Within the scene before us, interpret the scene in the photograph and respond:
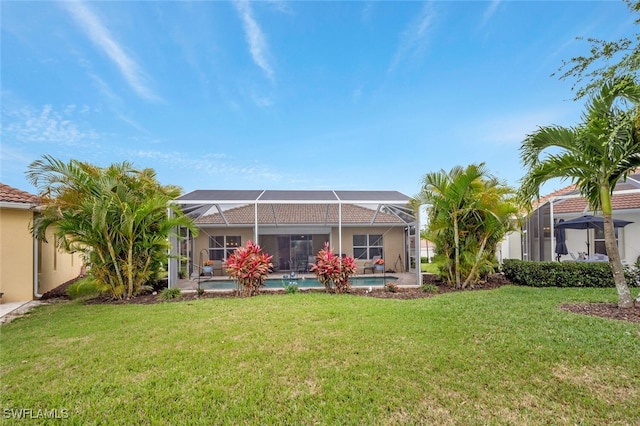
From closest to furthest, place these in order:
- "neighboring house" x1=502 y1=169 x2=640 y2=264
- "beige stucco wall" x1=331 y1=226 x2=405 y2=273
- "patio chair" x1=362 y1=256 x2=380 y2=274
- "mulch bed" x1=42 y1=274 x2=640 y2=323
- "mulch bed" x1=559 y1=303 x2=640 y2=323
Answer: "mulch bed" x1=559 y1=303 x2=640 y2=323
"mulch bed" x1=42 y1=274 x2=640 y2=323
"neighboring house" x1=502 y1=169 x2=640 y2=264
"patio chair" x1=362 y1=256 x2=380 y2=274
"beige stucco wall" x1=331 y1=226 x2=405 y2=273

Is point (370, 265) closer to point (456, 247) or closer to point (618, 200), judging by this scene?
point (456, 247)

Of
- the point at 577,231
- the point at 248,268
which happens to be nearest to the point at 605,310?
the point at 248,268

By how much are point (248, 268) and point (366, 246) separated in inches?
450

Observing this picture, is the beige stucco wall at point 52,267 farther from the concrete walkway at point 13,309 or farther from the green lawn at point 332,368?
the green lawn at point 332,368

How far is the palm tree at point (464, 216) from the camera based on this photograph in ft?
35.2

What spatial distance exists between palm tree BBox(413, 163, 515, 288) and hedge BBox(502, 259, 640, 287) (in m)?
1.43

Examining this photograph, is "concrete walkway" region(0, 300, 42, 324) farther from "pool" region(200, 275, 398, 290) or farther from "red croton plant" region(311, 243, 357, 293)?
"red croton plant" region(311, 243, 357, 293)

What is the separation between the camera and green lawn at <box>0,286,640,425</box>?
3.60m

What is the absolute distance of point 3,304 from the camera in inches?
397

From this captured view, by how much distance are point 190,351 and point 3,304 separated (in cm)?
917

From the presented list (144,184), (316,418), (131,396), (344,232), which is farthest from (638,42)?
(344,232)

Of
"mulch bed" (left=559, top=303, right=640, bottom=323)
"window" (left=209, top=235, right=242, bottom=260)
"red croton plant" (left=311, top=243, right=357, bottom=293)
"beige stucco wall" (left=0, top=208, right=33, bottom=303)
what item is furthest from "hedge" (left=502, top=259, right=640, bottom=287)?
"beige stucco wall" (left=0, top=208, right=33, bottom=303)

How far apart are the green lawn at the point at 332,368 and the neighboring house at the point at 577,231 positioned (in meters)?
10.5

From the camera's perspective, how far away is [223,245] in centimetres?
1938
